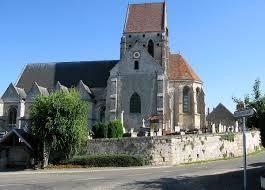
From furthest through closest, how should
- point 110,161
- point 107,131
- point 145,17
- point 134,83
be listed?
point 145,17 → point 134,83 → point 107,131 → point 110,161

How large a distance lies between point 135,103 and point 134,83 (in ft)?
7.86

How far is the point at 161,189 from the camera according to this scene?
1689 centimetres

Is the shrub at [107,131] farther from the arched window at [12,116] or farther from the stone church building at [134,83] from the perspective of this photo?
the arched window at [12,116]

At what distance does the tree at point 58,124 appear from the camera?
32438 mm

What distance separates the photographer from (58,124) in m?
32.6

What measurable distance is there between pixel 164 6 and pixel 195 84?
39.8ft

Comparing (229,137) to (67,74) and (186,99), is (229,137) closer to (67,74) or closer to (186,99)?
(186,99)

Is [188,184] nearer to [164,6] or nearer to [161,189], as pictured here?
[161,189]

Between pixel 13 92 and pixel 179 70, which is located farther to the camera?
pixel 13 92

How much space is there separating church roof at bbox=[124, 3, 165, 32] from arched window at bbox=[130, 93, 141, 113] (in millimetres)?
10306

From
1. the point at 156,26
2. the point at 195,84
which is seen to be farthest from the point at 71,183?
the point at 156,26

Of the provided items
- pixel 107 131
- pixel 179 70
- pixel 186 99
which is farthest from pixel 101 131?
pixel 179 70

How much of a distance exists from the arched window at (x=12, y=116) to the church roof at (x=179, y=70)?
69.0 ft

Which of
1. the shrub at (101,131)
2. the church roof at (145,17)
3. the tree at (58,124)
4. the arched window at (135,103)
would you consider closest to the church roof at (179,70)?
the church roof at (145,17)
